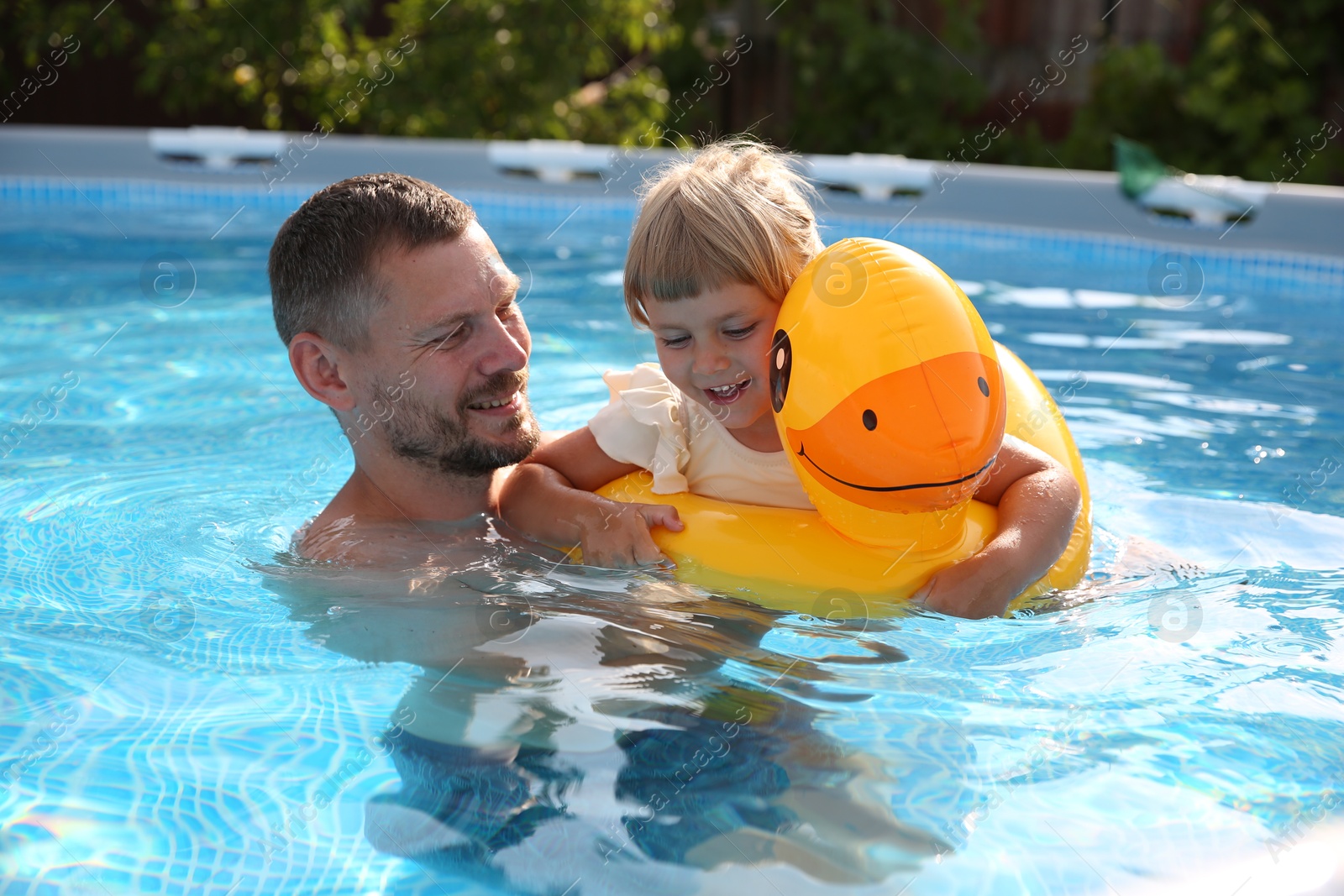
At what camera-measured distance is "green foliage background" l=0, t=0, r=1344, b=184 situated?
9.57 metres

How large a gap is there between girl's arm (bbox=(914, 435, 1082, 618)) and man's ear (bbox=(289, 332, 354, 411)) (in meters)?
1.40

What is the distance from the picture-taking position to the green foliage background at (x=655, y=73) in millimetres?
9570

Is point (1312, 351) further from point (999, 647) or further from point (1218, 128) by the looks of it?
point (1218, 128)

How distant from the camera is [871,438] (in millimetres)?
2512

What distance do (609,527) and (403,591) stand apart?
51cm

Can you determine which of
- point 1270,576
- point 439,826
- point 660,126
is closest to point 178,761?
point 439,826

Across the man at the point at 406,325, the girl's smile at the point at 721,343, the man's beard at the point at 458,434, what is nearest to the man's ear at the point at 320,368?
the man at the point at 406,325

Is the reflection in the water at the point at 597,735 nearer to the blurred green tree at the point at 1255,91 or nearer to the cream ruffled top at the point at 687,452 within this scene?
the cream ruffled top at the point at 687,452

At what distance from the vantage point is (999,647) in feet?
9.30

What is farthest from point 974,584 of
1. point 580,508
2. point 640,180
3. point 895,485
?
point 640,180

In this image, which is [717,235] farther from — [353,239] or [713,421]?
[353,239]

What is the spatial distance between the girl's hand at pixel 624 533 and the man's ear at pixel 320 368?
0.65m

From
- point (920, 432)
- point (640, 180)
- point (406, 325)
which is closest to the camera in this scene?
point (920, 432)

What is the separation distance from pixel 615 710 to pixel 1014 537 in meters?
0.91
